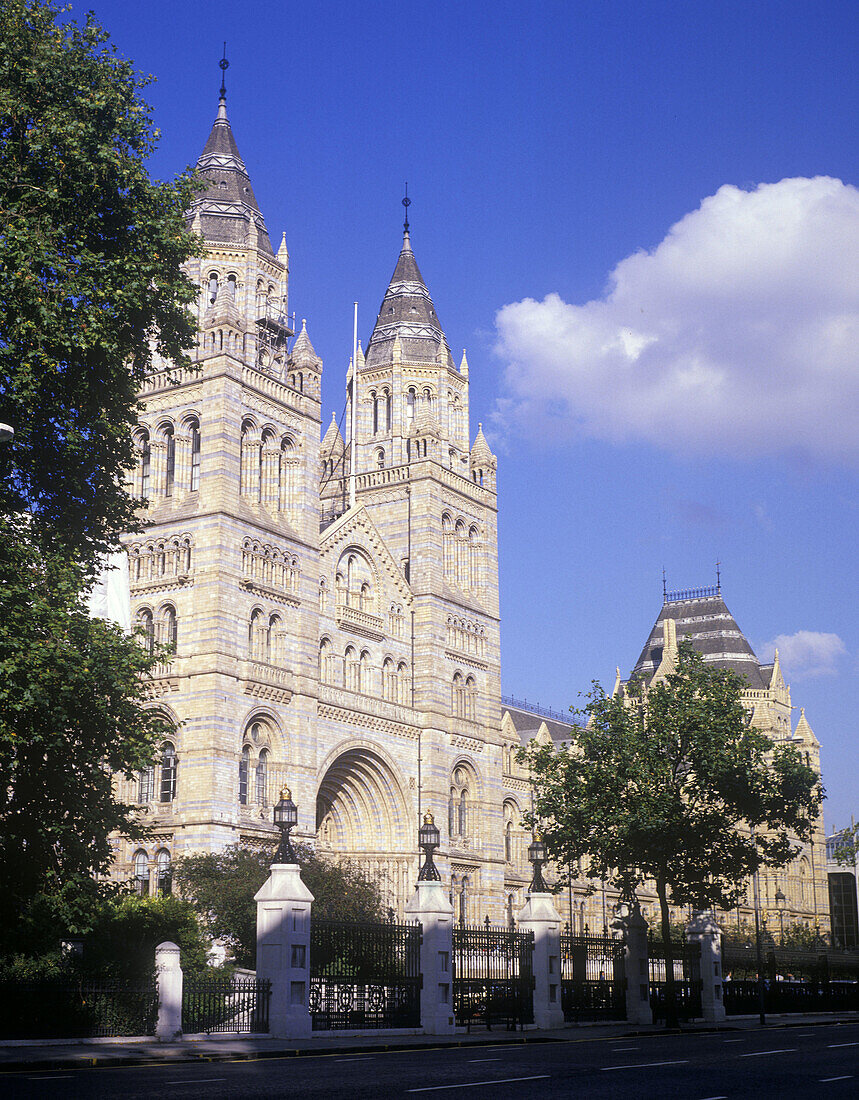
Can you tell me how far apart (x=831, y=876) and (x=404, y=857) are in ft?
215

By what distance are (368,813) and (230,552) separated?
48.0ft

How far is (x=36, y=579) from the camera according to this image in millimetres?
24906

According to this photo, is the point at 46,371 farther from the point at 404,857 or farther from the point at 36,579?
the point at 404,857

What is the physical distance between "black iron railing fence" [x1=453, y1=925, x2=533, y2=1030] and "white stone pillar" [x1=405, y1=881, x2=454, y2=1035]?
4.32 ft

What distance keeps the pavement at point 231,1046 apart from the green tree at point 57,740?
280 centimetres

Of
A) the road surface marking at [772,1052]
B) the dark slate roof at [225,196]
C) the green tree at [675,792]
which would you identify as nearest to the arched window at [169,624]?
the green tree at [675,792]

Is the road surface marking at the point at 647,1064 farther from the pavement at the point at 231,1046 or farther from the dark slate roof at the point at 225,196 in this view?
the dark slate roof at the point at 225,196

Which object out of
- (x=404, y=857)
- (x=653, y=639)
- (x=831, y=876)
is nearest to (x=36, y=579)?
(x=404, y=857)

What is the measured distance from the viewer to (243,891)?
40.7 meters

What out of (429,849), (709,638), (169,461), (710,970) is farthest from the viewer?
(709,638)

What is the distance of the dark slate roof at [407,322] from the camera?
65938 millimetres

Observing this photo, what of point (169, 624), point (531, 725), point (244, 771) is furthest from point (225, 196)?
point (531, 725)

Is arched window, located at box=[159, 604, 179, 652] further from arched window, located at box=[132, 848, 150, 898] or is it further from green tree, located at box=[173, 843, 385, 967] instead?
green tree, located at box=[173, 843, 385, 967]

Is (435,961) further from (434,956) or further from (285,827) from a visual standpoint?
(285,827)
